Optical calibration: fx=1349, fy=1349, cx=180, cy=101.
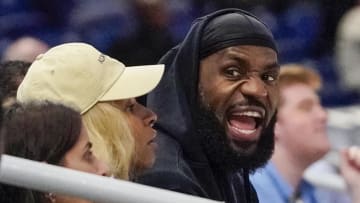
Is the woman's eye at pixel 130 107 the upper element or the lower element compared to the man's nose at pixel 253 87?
upper

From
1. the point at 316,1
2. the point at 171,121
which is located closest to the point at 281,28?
the point at 316,1

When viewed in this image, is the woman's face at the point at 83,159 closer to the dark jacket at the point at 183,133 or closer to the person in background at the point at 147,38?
the dark jacket at the point at 183,133

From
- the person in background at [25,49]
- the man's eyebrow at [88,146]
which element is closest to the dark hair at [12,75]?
the man's eyebrow at [88,146]

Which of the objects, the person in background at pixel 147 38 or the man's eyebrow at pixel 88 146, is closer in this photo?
the man's eyebrow at pixel 88 146

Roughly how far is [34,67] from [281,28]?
389 cm

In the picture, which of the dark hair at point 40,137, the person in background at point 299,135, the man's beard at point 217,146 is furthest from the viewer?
the person in background at point 299,135

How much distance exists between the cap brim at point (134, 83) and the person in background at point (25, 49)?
197 cm

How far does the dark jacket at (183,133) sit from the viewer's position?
10.6ft

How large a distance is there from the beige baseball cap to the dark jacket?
17 cm

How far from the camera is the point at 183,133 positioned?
3301mm

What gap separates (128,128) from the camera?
119 inches

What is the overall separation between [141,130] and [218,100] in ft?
1.05

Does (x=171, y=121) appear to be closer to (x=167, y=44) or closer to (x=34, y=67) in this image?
(x=34, y=67)

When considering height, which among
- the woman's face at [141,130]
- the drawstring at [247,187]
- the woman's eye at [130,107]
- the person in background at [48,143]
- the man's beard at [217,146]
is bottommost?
the drawstring at [247,187]
